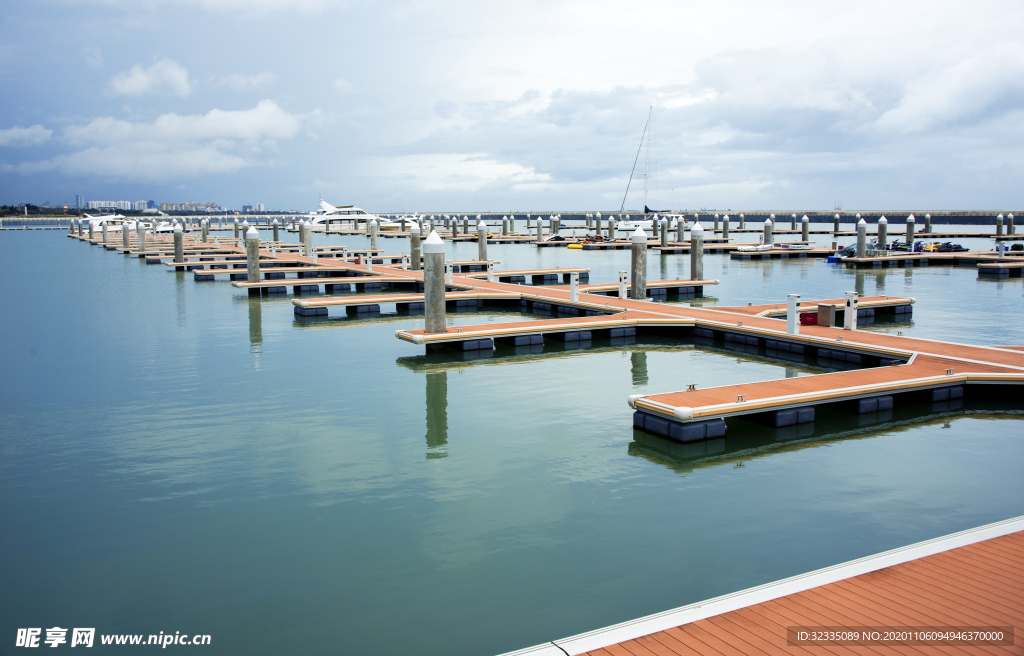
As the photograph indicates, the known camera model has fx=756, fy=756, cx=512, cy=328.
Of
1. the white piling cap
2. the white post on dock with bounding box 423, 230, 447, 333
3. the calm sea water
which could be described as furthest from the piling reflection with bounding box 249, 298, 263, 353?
the white piling cap

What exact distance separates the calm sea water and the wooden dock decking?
965mm

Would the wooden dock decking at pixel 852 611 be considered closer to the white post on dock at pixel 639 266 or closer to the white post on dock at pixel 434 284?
the white post on dock at pixel 434 284

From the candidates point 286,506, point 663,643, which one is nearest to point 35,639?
point 286,506

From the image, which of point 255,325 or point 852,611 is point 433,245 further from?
point 852,611

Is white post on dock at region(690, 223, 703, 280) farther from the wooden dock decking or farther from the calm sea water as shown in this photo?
the wooden dock decking

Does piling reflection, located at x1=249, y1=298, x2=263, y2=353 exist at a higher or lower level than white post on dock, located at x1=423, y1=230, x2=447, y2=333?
lower

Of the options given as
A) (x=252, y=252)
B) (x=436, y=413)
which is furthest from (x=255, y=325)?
(x=436, y=413)

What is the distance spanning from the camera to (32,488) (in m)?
9.22

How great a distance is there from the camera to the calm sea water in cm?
634

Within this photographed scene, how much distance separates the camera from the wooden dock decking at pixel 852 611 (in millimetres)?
4766

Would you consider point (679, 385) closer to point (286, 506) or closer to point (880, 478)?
point (880, 478)

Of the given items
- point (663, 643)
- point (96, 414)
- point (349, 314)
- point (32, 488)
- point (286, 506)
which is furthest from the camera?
point (349, 314)

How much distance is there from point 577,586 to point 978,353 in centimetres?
1196

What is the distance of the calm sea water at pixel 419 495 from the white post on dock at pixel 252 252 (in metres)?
12.4
